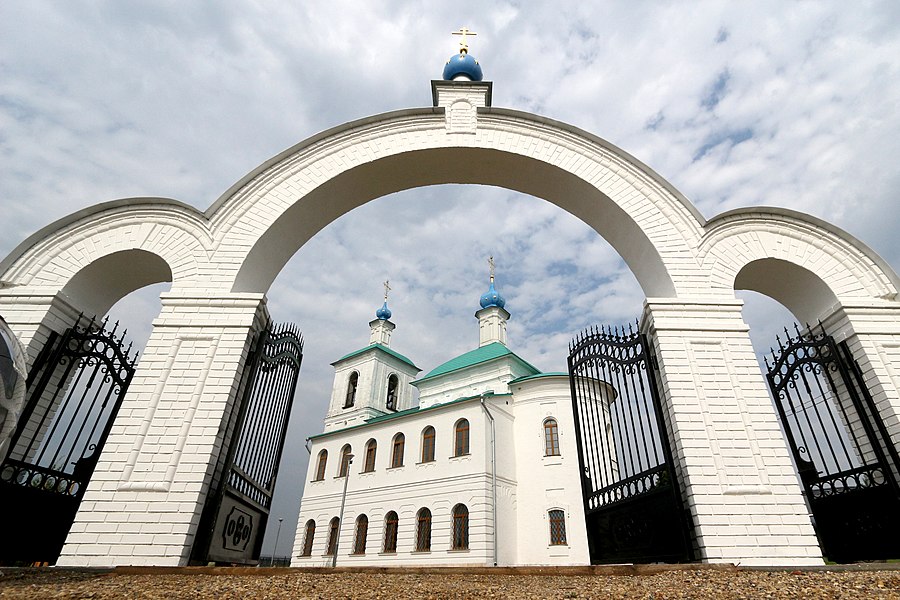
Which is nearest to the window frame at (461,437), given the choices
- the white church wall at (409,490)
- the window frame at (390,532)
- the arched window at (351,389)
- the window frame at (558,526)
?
the white church wall at (409,490)

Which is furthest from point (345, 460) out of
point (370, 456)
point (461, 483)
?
point (461, 483)

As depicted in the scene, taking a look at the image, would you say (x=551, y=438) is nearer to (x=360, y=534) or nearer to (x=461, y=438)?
(x=461, y=438)

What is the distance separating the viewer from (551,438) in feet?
60.1

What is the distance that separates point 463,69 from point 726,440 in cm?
703

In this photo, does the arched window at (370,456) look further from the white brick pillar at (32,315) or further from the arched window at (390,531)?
the white brick pillar at (32,315)

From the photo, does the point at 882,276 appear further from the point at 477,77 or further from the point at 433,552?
the point at 433,552

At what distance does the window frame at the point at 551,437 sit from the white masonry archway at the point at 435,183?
12.0 metres

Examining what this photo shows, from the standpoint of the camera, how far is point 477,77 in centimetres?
870

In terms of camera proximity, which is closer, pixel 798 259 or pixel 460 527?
pixel 798 259

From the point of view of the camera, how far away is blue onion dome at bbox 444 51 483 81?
8672 millimetres

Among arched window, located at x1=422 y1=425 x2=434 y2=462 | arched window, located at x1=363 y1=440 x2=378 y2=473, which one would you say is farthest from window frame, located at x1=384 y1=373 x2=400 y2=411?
arched window, located at x1=422 y1=425 x2=434 y2=462

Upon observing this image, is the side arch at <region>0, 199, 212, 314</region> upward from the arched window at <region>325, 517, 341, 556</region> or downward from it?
upward

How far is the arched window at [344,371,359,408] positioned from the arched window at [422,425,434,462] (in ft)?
26.3

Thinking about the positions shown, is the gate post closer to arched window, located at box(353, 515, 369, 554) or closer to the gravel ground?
the gravel ground
